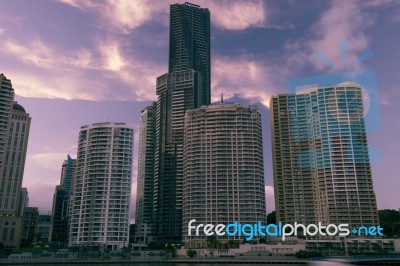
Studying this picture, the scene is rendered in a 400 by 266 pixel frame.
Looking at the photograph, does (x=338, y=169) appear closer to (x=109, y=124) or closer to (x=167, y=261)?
(x=167, y=261)

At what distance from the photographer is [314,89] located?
7456 inches

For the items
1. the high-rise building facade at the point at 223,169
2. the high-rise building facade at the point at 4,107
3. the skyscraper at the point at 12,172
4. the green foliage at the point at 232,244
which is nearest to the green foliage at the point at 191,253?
the high-rise building facade at the point at 223,169

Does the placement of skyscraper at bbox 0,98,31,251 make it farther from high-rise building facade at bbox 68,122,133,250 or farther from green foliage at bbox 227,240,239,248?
green foliage at bbox 227,240,239,248

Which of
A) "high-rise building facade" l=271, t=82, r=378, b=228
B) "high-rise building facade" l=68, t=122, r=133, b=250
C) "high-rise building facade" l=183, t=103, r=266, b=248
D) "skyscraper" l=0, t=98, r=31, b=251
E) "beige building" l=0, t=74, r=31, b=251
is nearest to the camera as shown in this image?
"skyscraper" l=0, t=98, r=31, b=251

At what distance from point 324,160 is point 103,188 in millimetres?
100369

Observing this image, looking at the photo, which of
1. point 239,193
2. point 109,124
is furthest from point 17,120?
point 239,193

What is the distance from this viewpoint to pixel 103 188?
16000 centimetres

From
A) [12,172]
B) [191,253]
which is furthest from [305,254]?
[12,172]

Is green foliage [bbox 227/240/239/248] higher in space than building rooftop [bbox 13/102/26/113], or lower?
lower

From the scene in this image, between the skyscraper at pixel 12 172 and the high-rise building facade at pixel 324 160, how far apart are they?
384 feet

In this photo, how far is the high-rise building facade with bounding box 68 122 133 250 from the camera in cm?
15436

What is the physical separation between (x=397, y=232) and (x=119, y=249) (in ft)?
399

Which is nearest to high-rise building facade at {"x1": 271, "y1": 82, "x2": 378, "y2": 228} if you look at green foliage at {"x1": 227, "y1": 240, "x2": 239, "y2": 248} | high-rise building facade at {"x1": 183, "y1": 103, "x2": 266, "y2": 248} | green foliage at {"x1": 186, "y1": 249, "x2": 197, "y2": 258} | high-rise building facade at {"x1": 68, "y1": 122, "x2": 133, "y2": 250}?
high-rise building facade at {"x1": 183, "y1": 103, "x2": 266, "y2": 248}

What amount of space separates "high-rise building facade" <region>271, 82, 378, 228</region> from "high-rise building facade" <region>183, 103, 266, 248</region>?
23526 mm
